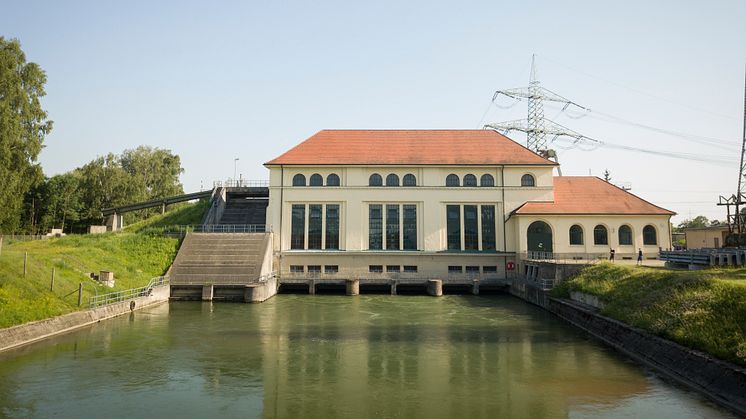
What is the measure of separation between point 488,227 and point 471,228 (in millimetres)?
1370

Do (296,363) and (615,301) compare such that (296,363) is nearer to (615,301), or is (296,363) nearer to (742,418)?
(742,418)

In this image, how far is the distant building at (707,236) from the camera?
4009 centimetres

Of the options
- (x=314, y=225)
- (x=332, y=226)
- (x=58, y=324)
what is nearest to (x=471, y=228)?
(x=332, y=226)

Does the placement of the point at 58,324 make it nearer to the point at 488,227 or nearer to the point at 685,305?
the point at 685,305

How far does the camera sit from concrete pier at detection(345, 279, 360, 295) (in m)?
34.2

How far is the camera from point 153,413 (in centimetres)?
1067

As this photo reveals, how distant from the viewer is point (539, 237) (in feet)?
118

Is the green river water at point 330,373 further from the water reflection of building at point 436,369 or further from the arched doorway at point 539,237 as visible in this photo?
the arched doorway at point 539,237

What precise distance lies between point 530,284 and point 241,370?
21954mm

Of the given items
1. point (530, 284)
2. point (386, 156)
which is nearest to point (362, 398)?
point (530, 284)

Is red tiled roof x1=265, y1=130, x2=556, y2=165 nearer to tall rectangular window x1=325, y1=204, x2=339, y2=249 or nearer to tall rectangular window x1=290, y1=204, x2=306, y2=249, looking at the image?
tall rectangular window x1=325, y1=204, x2=339, y2=249

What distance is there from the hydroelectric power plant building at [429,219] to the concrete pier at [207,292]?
544 centimetres

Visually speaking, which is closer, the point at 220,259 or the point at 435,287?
the point at 220,259

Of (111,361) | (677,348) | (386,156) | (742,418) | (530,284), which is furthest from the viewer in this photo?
(386,156)
